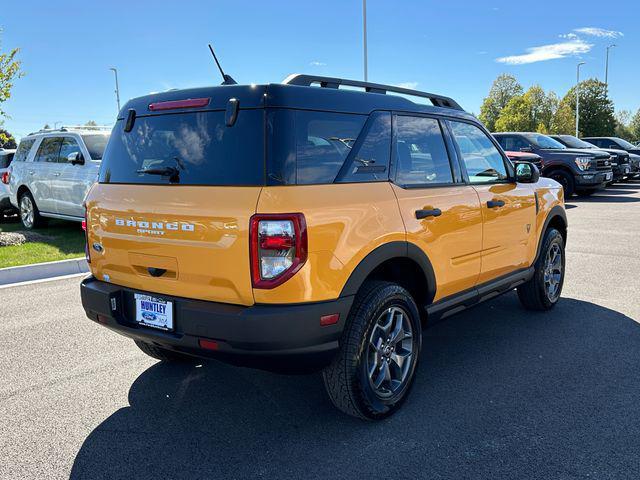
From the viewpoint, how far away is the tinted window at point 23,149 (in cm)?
1144

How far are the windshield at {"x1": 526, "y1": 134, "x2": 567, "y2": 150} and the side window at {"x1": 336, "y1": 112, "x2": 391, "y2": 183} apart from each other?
568 inches

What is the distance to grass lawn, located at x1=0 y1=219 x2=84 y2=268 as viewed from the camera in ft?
25.7

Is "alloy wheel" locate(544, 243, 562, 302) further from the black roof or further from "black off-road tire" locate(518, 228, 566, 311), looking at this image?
the black roof

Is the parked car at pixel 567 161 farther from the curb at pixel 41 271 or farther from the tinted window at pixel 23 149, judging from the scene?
the curb at pixel 41 271

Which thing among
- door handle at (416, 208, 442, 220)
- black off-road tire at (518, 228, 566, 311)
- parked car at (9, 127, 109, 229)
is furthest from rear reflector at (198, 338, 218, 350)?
parked car at (9, 127, 109, 229)

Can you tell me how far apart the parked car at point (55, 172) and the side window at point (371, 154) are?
686cm

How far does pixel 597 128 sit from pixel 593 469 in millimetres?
75449

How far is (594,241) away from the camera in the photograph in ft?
30.1

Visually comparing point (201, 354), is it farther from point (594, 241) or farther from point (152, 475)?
point (594, 241)

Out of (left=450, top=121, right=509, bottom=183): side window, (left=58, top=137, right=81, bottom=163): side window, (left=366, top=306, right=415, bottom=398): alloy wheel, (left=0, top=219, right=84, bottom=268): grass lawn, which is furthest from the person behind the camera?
(left=58, top=137, right=81, bottom=163): side window

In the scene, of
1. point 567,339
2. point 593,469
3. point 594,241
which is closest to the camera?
point 593,469

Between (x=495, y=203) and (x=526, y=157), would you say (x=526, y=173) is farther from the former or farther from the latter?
(x=526, y=157)

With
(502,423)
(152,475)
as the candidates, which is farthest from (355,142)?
(152,475)

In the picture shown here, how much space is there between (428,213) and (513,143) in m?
14.3
